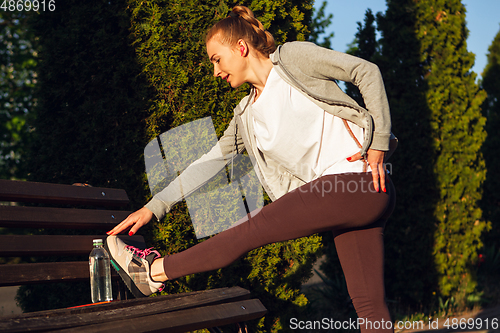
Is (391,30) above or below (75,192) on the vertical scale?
above

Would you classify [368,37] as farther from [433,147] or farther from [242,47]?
[242,47]

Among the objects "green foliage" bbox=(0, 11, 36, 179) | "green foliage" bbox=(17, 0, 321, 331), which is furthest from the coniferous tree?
"green foliage" bbox=(0, 11, 36, 179)

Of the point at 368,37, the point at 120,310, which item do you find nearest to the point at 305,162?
the point at 120,310

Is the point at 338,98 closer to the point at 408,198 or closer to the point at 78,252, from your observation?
the point at 78,252

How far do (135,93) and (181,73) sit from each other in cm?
38

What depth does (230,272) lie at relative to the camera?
3.15 m

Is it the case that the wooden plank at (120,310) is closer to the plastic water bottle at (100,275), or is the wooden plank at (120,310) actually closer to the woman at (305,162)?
the woman at (305,162)

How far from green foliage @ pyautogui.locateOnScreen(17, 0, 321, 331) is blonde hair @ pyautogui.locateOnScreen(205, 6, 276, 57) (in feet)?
3.50

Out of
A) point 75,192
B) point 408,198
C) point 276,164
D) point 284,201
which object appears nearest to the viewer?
point 284,201

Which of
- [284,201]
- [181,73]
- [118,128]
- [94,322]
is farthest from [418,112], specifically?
[94,322]

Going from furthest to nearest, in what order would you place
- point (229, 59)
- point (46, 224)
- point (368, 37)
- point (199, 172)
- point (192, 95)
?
1. point (368, 37)
2. point (192, 95)
3. point (199, 172)
4. point (46, 224)
5. point (229, 59)

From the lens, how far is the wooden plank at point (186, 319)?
132 centimetres

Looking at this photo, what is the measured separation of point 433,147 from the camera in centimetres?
538

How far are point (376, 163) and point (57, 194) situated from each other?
63.3 inches
